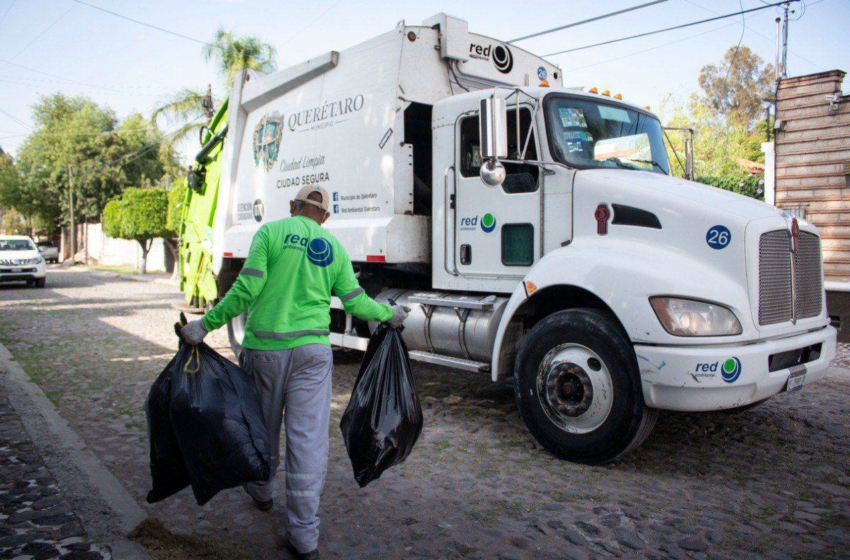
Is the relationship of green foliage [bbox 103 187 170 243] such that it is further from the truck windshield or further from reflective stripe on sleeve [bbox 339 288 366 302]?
reflective stripe on sleeve [bbox 339 288 366 302]

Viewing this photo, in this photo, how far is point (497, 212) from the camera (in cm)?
525

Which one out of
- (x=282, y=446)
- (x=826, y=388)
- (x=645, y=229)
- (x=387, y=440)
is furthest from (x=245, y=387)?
(x=826, y=388)

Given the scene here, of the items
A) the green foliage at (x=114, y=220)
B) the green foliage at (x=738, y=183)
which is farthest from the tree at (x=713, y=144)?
the green foliage at (x=114, y=220)

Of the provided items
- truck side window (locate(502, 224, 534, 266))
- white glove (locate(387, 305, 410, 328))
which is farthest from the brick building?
white glove (locate(387, 305, 410, 328))

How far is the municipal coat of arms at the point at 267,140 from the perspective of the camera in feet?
24.6

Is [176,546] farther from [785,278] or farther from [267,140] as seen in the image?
[267,140]

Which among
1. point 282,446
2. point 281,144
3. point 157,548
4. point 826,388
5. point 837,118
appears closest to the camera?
point 157,548

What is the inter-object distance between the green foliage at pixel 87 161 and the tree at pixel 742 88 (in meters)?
37.4

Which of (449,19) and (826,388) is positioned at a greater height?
(449,19)

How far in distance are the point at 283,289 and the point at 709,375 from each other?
243cm

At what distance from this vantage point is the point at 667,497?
12.5 ft

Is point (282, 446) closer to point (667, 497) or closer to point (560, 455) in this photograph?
point (560, 455)

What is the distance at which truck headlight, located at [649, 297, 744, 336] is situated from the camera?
12.7ft

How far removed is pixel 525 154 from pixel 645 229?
1.08 m
